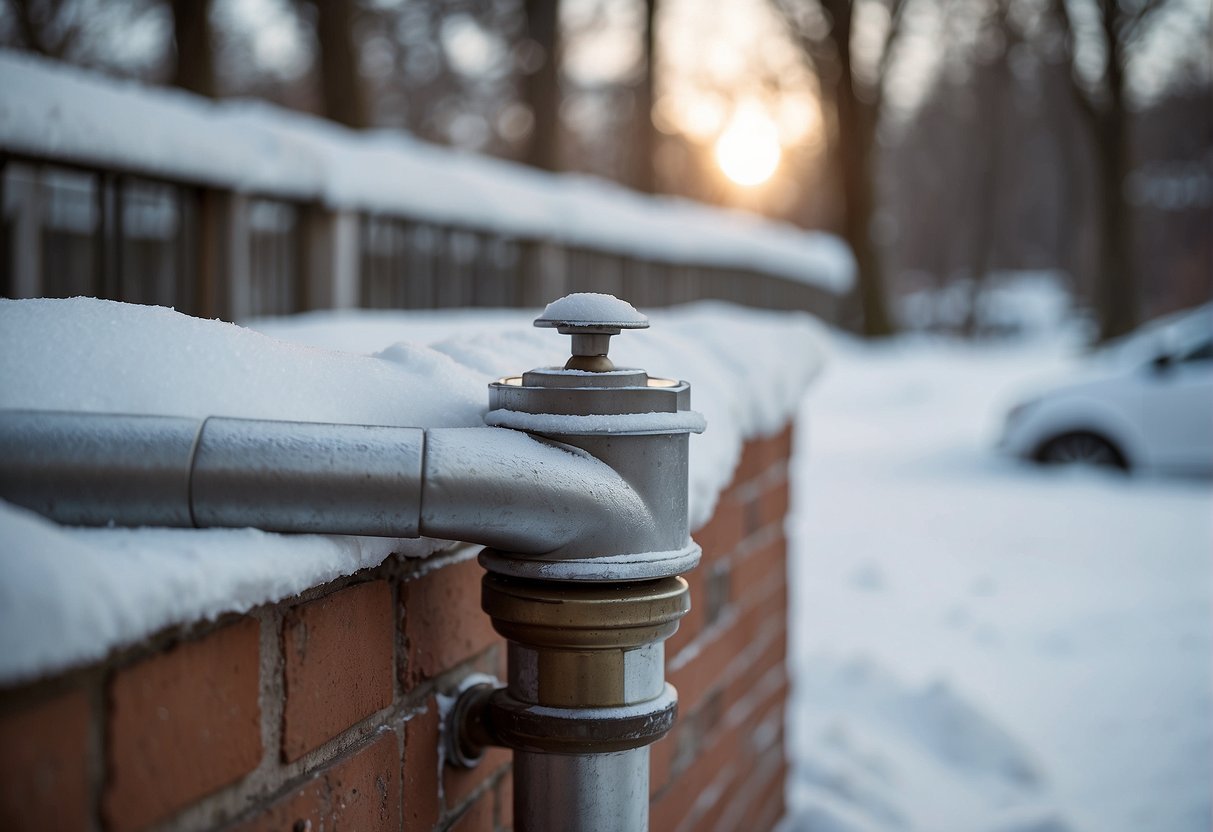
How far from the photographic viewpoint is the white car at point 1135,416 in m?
7.50

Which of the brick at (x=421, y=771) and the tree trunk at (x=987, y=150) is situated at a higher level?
the tree trunk at (x=987, y=150)

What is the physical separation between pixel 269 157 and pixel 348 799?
2698 mm

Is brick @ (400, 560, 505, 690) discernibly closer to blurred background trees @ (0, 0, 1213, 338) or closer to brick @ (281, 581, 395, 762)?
brick @ (281, 581, 395, 762)

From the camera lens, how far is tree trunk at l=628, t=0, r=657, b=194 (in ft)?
56.7

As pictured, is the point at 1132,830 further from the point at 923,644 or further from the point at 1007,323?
the point at 1007,323

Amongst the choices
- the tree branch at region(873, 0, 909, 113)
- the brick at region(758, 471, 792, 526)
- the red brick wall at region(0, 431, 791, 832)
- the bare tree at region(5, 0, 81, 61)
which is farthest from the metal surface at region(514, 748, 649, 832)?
the tree branch at region(873, 0, 909, 113)

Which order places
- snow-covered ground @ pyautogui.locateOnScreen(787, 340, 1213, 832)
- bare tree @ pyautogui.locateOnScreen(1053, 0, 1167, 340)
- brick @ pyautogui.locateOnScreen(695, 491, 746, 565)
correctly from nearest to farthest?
brick @ pyautogui.locateOnScreen(695, 491, 746, 565) → snow-covered ground @ pyautogui.locateOnScreen(787, 340, 1213, 832) → bare tree @ pyautogui.locateOnScreen(1053, 0, 1167, 340)

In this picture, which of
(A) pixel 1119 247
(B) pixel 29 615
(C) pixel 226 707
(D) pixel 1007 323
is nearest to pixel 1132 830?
(C) pixel 226 707

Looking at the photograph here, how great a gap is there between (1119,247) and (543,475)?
1930 centimetres

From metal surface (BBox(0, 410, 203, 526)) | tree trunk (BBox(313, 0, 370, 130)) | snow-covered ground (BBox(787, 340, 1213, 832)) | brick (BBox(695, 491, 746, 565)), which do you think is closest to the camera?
metal surface (BBox(0, 410, 203, 526))

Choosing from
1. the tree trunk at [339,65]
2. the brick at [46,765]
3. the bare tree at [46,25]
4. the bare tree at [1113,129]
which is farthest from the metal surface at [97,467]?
the bare tree at [1113,129]

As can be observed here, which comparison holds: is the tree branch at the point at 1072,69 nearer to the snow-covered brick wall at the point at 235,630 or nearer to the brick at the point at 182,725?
the snow-covered brick wall at the point at 235,630

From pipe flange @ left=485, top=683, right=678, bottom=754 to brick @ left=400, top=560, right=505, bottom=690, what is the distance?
9cm

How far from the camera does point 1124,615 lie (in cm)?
451
